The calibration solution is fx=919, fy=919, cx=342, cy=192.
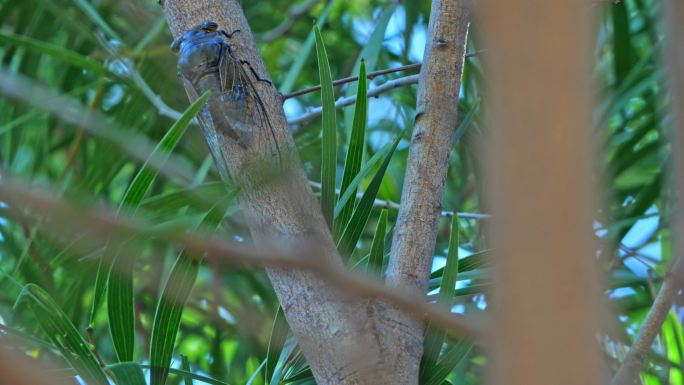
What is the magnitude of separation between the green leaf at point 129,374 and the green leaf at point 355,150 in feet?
0.80

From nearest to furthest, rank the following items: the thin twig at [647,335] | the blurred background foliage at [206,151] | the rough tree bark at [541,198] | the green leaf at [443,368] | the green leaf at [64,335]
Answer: the rough tree bark at [541,198] < the thin twig at [647,335] < the green leaf at [443,368] < the green leaf at [64,335] < the blurred background foliage at [206,151]

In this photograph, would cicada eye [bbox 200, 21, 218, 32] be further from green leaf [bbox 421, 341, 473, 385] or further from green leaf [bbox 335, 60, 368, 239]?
green leaf [bbox 421, 341, 473, 385]

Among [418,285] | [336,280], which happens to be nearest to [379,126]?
[418,285]

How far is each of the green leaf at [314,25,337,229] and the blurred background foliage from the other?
364mm

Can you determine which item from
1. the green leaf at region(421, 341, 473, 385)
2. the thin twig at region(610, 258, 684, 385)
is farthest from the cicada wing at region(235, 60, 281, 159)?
the thin twig at region(610, 258, 684, 385)

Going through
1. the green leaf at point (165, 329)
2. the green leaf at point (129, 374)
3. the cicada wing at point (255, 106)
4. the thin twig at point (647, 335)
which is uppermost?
the cicada wing at point (255, 106)

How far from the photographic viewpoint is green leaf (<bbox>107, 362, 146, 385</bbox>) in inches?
36.2

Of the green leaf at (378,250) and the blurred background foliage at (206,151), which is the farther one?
the blurred background foliage at (206,151)

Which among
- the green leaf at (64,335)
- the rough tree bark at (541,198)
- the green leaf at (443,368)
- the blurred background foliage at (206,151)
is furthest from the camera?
the blurred background foliage at (206,151)

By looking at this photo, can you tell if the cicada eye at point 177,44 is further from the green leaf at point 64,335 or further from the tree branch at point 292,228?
the green leaf at point 64,335

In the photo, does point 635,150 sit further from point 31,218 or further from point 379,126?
point 31,218

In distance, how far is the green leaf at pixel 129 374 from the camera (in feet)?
3.01

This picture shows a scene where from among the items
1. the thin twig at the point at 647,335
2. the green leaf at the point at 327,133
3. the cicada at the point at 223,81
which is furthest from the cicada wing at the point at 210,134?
the thin twig at the point at 647,335

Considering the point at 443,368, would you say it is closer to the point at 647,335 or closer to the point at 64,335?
the point at 647,335
